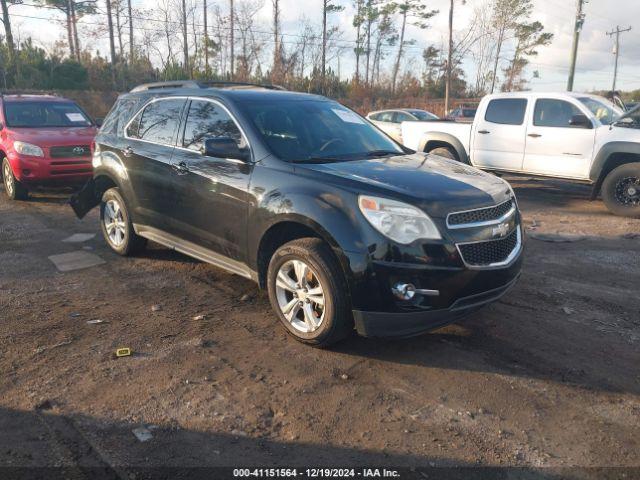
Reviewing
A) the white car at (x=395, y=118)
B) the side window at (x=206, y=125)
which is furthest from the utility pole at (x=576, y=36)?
the side window at (x=206, y=125)

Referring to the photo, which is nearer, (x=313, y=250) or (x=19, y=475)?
(x=19, y=475)

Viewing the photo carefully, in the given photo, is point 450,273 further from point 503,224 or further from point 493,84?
point 493,84

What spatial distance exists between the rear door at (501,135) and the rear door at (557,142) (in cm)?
18

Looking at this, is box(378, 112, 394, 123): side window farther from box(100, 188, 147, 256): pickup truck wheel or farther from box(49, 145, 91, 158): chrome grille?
box(100, 188, 147, 256): pickup truck wheel

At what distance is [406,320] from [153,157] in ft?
10.1

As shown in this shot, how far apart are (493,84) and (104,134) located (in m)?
50.2

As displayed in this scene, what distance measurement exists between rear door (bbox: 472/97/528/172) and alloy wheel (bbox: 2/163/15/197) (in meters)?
8.32

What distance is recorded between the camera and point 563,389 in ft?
11.2

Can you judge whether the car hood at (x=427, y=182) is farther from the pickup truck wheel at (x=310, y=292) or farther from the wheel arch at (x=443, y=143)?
the wheel arch at (x=443, y=143)

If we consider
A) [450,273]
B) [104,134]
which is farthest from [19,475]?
[104,134]

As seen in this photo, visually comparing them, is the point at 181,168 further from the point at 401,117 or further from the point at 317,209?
A: the point at 401,117

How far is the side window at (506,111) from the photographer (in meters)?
9.53

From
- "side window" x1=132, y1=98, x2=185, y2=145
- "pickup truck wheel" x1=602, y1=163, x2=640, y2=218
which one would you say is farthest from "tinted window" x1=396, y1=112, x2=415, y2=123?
"side window" x1=132, y1=98, x2=185, y2=145

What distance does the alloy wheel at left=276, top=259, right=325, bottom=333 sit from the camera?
12.6 ft
